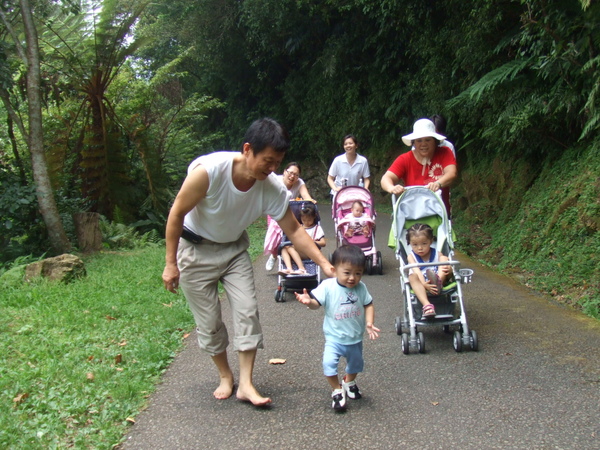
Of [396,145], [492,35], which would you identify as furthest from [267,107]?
[492,35]

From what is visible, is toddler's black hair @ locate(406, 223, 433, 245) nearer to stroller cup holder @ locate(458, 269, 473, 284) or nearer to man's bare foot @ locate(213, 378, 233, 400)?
stroller cup holder @ locate(458, 269, 473, 284)

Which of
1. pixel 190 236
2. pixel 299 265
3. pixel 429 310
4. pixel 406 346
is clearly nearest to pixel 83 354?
pixel 190 236

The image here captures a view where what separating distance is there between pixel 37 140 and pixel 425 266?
6.96 meters

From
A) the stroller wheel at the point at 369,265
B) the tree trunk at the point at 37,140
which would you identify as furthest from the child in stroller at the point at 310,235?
the tree trunk at the point at 37,140

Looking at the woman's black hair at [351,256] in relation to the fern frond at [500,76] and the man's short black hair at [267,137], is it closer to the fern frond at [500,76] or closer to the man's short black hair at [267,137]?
the man's short black hair at [267,137]

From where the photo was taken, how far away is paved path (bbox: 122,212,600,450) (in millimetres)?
3674

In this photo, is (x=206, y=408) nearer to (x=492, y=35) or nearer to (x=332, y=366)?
(x=332, y=366)

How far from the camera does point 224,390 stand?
4371mm

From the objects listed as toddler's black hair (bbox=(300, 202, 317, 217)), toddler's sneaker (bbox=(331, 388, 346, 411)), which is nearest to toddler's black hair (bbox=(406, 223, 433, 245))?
toddler's sneaker (bbox=(331, 388, 346, 411))

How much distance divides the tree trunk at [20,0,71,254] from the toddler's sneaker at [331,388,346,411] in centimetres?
725

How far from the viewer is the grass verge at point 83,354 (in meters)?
3.89

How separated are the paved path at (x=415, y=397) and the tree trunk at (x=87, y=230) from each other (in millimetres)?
5805

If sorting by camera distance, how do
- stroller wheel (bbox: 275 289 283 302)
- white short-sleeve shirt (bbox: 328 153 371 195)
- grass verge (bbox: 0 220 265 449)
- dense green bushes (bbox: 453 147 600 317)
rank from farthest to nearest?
1. white short-sleeve shirt (bbox: 328 153 371 195)
2. stroller wheel (bbox: 275 289 283 302)
3. dense green bushes (bbox: 453 147 600 317)
4. grass verge (bbox: 0 220 265 449)

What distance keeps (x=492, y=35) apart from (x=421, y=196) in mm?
6820
